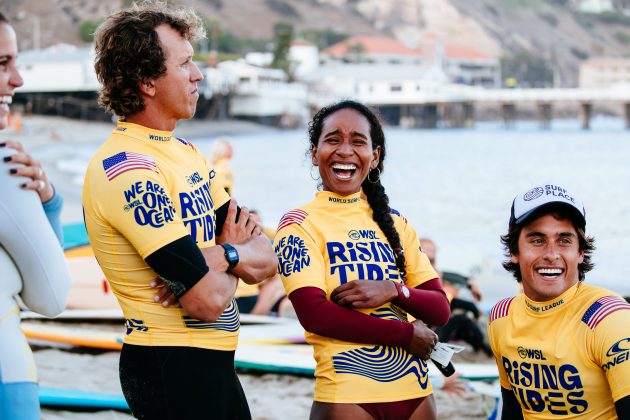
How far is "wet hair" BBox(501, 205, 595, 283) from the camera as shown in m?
2.82

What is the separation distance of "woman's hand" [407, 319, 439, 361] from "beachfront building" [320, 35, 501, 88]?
10573 centimetres

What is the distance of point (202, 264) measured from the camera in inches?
105

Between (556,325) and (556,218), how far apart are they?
0.34 metres

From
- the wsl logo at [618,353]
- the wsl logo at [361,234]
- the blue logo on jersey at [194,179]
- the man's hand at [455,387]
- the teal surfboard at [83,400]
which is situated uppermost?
the blue logo on jersey at [194,179]

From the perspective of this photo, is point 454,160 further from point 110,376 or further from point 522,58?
point 522,58

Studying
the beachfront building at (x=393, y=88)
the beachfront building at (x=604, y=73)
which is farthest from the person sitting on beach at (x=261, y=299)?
the beachfront building at (x=604, y=73)

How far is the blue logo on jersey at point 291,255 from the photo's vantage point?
3.09 metres

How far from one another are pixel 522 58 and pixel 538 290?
146956 millimetres

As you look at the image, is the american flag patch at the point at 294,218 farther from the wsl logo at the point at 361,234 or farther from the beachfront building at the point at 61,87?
the beachfront building at the point at 61,87

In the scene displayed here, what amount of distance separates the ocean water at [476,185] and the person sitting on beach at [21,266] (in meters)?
1.42

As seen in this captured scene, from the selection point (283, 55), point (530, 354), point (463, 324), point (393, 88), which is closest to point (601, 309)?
point (530, 354)

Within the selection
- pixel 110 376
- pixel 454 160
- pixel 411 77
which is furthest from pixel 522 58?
pixel 110 376

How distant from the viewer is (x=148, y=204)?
2617 mm

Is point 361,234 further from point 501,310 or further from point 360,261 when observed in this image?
point 501,310
